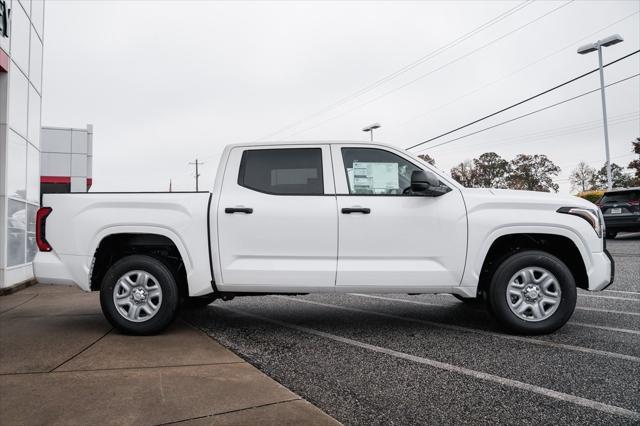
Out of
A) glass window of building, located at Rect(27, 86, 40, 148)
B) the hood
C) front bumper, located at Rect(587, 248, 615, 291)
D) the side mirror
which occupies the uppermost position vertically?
glass window of building, located at Rect(27, 86, 40, 148)

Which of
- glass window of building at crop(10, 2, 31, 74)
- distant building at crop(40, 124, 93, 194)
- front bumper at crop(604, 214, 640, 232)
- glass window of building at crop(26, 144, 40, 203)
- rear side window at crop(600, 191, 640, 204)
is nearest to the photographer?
glass window of building at crop(10, 2, 31, 74)

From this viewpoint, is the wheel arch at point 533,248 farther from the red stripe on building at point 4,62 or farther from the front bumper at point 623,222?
the front bumper at point 623,222

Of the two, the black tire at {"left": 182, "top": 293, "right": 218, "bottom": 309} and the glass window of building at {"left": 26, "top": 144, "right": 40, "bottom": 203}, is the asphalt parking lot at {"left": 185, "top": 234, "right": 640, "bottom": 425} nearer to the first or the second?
the black tire at {"left": 182, "top": 293, "right": 218, "bottom": 309}

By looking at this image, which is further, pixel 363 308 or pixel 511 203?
pixel 363 308

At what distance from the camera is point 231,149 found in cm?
530

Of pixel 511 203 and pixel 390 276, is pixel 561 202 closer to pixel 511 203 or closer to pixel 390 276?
pixel 511 203

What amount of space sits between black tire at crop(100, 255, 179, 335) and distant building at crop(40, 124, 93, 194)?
Answer: 90.3ft

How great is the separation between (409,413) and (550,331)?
2.50 metres

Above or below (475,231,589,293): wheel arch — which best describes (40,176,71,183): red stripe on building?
above

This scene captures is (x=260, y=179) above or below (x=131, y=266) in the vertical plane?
above

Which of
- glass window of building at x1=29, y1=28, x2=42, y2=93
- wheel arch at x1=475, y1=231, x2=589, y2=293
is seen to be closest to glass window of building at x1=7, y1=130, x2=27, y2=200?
glass window of building at x1=29, y1=28, x2=42, y2=93

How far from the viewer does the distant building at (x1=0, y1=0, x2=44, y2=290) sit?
8812mm

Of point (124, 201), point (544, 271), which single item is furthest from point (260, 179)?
point (544, 271)

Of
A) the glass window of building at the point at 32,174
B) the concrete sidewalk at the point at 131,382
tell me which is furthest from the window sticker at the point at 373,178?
the glass window of building at the point at 32,174
